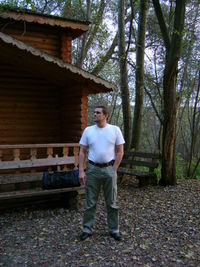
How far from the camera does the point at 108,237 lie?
504 centimetres

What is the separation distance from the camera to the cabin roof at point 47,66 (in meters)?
6.72

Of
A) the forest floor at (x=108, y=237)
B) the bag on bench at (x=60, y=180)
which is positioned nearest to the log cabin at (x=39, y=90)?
the bag on bench at (x=60, y=180)

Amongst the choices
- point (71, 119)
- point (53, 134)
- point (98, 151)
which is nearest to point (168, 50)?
point (71, 119)

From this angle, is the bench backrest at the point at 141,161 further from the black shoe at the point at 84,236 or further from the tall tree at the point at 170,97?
the black shoe at the point at 84,236

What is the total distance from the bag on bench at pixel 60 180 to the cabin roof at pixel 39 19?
5.02 meters

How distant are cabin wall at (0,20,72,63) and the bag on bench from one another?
4.76 m

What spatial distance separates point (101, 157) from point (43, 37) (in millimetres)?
6380

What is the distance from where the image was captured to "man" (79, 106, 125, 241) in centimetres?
467

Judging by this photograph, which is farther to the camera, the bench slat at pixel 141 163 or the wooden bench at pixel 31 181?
the bench slat at pixel 141 163

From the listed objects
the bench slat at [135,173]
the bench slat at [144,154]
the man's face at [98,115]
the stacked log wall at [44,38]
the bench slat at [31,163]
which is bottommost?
the bench slat at [135,173]

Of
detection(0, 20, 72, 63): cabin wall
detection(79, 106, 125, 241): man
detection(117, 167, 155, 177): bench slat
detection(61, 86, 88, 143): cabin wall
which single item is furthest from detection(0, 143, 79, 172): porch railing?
detection(0, 20, 72, 63): cabin wall

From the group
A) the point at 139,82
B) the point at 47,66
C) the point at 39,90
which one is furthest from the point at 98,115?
the point at 139,82

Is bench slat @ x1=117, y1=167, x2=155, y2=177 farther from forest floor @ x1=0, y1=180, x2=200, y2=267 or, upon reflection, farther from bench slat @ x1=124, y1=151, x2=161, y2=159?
forest floor @ x1=0, y1=180, x2=200, y2=267

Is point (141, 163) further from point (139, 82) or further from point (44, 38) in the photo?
point (44, 38)
